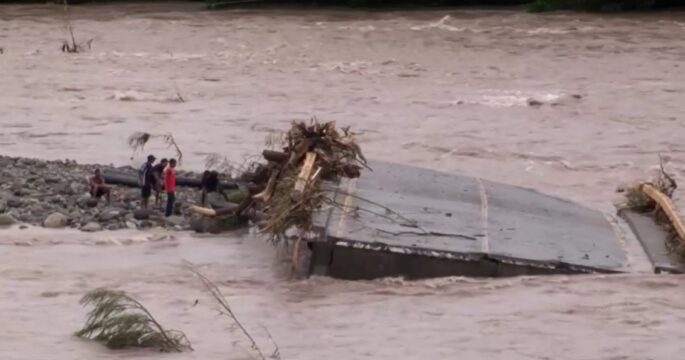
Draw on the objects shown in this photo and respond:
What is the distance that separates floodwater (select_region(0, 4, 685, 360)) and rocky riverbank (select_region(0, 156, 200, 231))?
0.37 metres

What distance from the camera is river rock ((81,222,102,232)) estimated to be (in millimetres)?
14914

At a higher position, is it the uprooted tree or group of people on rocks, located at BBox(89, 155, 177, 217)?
group of people on rocks, located at BBox(89, 155, 177, 217)

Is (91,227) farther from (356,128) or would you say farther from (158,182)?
(356,128)

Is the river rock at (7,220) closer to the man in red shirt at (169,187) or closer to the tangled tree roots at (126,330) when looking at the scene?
the man in red shirt at (169,187)

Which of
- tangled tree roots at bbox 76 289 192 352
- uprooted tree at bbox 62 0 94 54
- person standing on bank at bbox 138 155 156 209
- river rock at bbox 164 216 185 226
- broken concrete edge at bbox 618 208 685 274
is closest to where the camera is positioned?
tangled tree roots at bbox 76 289 192 352

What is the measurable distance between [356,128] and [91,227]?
29.3ft

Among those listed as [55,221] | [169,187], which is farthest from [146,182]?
[55,221]

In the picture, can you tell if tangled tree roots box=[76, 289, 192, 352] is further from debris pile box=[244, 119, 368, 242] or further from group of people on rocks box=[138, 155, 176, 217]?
group of people on rocks box=[138, 155, 176, 217]

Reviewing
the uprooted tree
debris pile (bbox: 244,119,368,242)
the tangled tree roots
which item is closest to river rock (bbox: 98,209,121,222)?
debris pile (bbox: 244,119,368,242)

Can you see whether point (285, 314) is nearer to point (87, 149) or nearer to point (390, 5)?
point (87, 149)

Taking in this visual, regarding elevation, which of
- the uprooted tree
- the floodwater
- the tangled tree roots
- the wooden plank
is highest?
the wooden plank

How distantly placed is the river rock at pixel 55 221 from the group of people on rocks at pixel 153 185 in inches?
35.1

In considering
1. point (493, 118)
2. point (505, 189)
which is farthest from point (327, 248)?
point (493, 118)

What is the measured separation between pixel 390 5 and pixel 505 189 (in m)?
27.3
